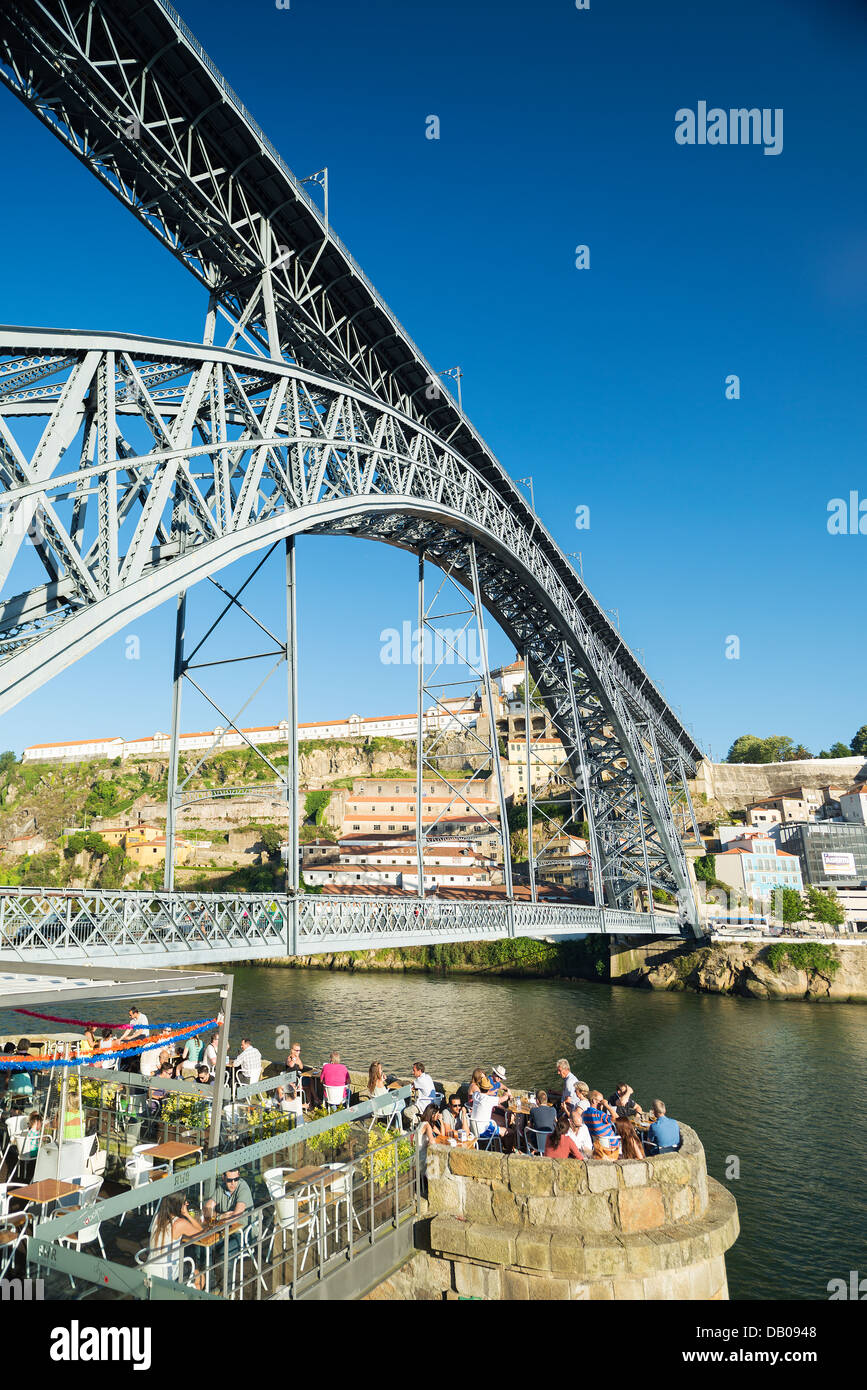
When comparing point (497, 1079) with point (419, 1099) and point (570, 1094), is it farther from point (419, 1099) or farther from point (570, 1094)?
point (419, 1099)

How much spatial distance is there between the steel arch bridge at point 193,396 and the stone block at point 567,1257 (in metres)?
5.68

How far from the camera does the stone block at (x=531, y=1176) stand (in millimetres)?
7238

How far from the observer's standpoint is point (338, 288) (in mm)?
17062

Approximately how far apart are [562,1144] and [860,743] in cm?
8312

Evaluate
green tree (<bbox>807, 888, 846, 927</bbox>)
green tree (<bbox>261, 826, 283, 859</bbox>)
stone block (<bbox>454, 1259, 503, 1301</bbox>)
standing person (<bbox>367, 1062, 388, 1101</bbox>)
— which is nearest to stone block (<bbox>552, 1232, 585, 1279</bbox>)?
stone block (<bbox>454, 1259, 503, 1301</bbox>)

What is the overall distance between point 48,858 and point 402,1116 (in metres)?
78.2

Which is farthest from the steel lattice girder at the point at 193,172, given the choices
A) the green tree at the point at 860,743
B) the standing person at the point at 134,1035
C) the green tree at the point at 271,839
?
the green tree at the point at 860,743

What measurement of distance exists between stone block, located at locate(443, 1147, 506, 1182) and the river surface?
15.5ft

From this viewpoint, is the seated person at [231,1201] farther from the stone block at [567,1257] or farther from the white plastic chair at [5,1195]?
the stone block at [567,1257]

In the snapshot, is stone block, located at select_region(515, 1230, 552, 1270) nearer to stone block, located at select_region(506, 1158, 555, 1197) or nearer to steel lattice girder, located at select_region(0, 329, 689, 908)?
stone block, located at select_region(506, 1158, 555, 1197)

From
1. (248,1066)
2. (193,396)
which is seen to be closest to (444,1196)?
(248,1066)
